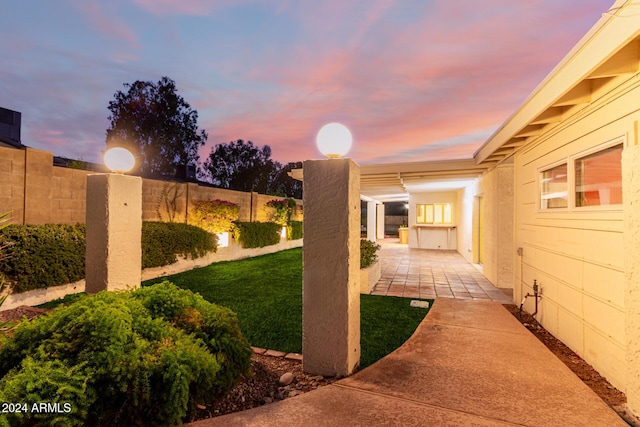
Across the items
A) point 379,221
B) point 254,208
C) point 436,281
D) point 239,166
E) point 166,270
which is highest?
point 239,166

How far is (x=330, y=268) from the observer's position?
104 inches

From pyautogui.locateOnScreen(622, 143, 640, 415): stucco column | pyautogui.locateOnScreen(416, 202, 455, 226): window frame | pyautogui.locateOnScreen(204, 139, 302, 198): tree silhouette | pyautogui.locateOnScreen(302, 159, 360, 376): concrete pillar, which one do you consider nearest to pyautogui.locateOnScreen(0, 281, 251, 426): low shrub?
pyautogui.locateOnScreen(302, 159, 360, 376): concrete pillar

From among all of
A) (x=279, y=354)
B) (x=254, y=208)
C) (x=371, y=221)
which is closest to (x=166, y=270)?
(x=279, y=354)

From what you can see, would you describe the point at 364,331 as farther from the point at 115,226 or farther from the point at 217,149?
the point at 217,149

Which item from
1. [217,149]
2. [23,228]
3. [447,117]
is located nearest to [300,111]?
[447,117]

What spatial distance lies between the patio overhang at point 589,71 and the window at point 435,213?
377 inches

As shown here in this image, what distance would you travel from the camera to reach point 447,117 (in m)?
9.91

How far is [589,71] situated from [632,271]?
5.37ft

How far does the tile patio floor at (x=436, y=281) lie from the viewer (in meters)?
5.83

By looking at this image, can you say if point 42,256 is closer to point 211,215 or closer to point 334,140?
point 211,215

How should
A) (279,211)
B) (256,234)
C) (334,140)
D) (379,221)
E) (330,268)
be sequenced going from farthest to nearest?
(379,221)
(279,211)
(256,234)
(334,140)
(330,268)

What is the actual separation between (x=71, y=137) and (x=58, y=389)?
2774cm

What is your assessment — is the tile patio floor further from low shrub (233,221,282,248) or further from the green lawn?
low shrub (233,221,282,248)

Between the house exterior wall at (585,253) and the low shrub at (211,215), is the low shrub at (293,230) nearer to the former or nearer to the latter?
the low shrub at (211,215)
